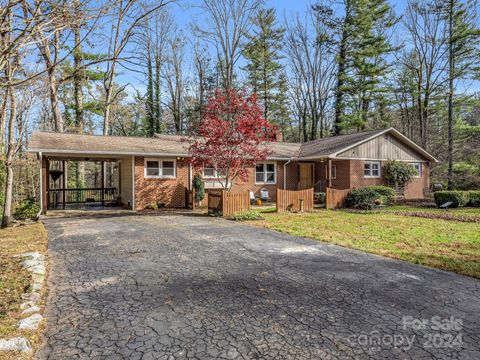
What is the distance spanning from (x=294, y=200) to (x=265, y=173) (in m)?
4.59

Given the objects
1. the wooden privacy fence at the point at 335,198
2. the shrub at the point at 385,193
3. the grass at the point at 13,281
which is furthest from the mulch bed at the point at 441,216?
the grass at the point at 13,281

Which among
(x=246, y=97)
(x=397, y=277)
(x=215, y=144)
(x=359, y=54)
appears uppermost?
(x=359, y=54)

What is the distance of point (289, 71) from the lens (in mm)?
31469

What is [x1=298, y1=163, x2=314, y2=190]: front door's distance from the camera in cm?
2059

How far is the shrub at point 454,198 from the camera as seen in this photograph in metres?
16.3

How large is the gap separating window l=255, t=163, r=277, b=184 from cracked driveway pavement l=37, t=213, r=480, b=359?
11916 millimetres

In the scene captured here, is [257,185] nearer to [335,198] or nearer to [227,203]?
[335,198]

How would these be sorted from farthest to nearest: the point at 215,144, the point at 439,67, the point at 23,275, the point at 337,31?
1. the point at 337,31
2. the point at 439,67
3. the point at 215,144
4. the point at 23,275

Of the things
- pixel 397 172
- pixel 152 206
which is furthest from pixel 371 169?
pixel 152 206

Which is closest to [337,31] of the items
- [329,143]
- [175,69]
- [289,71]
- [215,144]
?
[289,71]

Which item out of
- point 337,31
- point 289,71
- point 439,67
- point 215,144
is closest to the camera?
point 215,144

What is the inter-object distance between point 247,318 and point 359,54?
2831 cm

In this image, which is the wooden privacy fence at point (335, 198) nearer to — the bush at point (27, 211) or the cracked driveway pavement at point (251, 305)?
the cracked driveway pavement at point (251, 305)

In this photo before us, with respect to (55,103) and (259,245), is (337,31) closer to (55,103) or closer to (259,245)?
(55,103)
